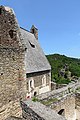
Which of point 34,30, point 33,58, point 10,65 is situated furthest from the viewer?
point 34,30

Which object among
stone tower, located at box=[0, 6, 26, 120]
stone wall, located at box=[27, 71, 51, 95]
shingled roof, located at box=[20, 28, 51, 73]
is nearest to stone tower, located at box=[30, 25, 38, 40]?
shingled roof, located at box=[20, 28, 51, 73]

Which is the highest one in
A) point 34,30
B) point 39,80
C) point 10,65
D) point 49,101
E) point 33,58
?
point 34,30

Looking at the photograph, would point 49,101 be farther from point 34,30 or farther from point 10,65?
point 34,30

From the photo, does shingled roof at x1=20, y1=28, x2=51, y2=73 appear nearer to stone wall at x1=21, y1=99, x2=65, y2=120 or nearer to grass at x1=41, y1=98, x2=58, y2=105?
grass at x1=41, y1=98, x2=58, y2=105

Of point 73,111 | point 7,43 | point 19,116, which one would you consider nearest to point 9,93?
point 19,116

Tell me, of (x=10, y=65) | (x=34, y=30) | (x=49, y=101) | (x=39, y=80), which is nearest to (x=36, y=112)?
(x=10, y=65)

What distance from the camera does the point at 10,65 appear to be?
10148mm

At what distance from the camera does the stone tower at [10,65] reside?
9875mm

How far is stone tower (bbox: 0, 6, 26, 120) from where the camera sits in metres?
9.88

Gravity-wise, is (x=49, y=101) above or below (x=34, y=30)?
below

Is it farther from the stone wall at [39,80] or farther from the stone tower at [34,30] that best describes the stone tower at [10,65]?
the stone tower at [34,30]

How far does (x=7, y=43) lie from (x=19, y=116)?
14.2 feet

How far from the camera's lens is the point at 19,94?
35.4ft

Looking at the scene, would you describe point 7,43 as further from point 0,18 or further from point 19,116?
point 19,116
